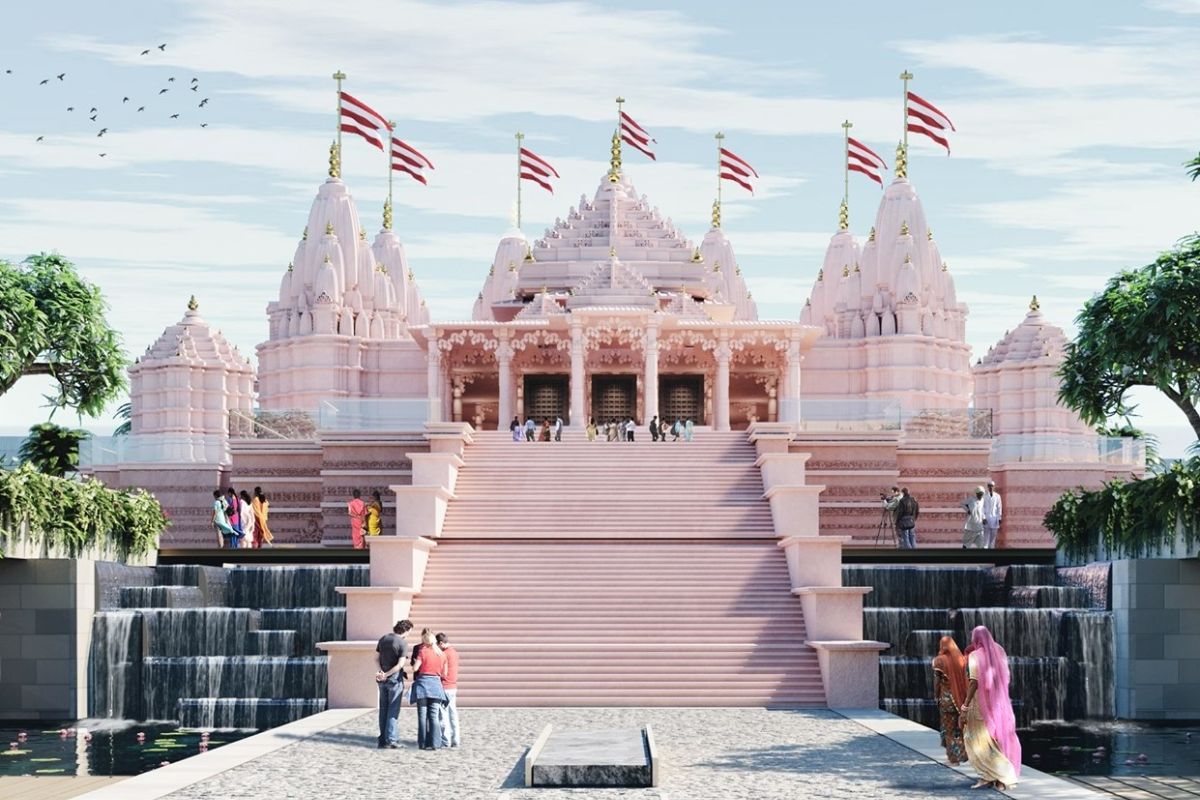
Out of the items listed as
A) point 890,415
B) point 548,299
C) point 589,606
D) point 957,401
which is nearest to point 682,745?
point 589,606

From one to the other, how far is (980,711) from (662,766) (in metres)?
3.70

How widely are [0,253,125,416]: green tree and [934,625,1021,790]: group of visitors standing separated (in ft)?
89.8

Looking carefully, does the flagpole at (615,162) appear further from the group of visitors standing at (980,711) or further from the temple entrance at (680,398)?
the group of visitors standing at (980,711)

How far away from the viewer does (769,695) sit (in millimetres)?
29297

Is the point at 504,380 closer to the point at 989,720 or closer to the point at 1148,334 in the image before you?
the point at 1148,334

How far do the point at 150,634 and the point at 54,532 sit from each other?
2546mm

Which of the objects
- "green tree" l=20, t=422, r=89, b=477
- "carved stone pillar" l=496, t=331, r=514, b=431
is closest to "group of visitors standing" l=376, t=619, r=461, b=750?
"carved stone pillar" l=496, t=331, r=514, b=431

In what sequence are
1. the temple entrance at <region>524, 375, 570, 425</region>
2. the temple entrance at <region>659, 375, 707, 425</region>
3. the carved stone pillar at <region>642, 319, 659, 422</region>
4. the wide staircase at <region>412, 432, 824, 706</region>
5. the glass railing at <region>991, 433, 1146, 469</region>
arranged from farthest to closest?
the temple entrance at <region>659, 375, 707, 425</region>, the temple entrance at <region>524, 375, 570, 425</region>, the carved stone pillar at <region>642, 319, 659, 422</region>, the glass railing at <region>991, 433, 1146, 469</region>, the wide staircase at <region>412, 432, 824, 706</region>

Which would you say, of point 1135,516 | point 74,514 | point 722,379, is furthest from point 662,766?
point 722,379

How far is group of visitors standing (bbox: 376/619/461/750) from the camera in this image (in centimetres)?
2284

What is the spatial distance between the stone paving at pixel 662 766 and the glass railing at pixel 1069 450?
2757 cm

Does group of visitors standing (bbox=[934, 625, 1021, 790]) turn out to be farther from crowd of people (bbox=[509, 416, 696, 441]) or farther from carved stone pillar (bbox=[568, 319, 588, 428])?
carved stone pillar (bbox=[568, 319, 588, 428])

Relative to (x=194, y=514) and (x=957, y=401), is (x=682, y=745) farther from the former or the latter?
(x=957, y=401)

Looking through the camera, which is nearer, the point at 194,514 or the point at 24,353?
the point at 24,353
